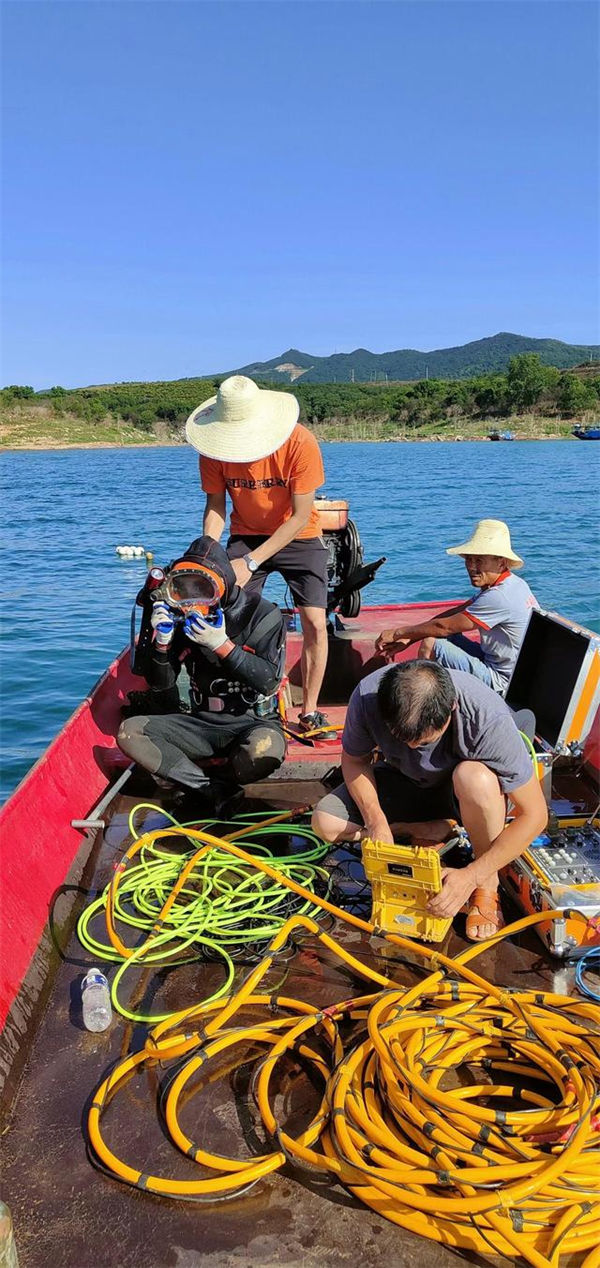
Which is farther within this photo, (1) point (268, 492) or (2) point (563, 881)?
(1) point (268, 492)

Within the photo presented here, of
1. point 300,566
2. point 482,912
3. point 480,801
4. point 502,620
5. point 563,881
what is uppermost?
point 300,566

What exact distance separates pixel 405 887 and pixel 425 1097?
746 mm

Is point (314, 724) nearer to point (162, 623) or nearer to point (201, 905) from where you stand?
point (162, 623)

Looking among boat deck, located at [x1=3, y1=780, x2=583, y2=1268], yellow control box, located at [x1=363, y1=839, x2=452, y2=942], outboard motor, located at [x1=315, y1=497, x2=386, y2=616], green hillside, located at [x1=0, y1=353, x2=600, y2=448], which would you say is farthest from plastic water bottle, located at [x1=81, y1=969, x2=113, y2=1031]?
green hillside, located at [x1=0, y1=353, x2=600, y2=448]

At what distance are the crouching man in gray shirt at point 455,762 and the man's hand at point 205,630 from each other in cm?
79

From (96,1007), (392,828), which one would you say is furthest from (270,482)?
(96,1007)

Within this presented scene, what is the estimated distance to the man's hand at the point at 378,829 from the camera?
2.94 meters

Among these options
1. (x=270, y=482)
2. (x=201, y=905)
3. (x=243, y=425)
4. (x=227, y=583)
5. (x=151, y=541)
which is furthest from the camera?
(x=151, y=541)

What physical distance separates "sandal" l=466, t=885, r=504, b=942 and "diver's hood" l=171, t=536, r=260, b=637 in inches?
61.8

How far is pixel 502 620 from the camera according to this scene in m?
3.99

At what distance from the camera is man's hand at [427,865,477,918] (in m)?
2.71

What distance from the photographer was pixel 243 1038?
Result: 2.48 metres

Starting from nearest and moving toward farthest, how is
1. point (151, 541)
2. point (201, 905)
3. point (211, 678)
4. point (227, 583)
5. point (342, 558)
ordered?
1. point (201, 905)
2. point (227, 583)
3. point (211, 678)
4. point (342, 558)
5. point (151, 541)

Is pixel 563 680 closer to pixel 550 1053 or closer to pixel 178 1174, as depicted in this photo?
pixel 550 1053
